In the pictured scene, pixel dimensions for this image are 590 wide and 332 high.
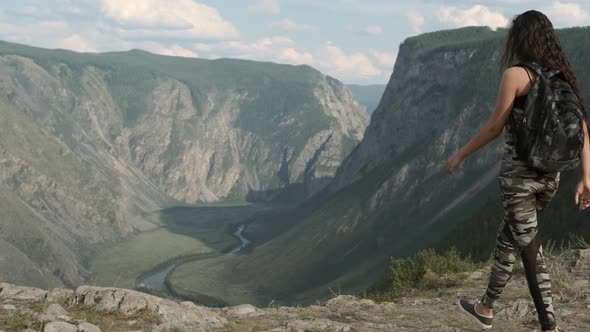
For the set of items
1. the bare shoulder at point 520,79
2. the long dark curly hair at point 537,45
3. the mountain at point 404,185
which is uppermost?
the long dark curly hair at point 537,45

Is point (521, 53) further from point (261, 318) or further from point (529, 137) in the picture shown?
point (261, 318)

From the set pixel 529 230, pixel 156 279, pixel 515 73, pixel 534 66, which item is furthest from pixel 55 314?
pixel 156 279

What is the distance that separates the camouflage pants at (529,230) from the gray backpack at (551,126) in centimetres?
35

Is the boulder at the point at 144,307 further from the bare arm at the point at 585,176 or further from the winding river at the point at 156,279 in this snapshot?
the winding river at the point at 156,279

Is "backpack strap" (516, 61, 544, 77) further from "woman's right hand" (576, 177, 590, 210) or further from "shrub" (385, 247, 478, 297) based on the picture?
"shrub" (385, 247, 478, 297)

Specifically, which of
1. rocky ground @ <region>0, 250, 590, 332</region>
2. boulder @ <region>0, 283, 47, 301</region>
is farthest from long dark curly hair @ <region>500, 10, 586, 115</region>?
boulder @ <region>0, 283, 47, 301</region>

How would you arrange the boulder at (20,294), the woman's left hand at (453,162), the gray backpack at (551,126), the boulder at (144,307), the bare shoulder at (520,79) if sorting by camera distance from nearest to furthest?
A: 1. the gray backpack at (551,126)
2. the bare shoulder at (520,79)
3. the woman's left hand at (453,162)
4. the boulder at (144,307)
5. the boulder at (20,294)

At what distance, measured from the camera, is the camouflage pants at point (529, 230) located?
770cm

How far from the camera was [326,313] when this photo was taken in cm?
1142

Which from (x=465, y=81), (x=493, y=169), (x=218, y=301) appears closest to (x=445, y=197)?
(x=493, y=169)

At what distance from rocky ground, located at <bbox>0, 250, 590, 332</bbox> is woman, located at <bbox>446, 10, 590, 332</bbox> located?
1918mm

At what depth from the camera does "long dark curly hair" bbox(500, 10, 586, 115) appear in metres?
7.64

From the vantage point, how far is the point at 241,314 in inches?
446

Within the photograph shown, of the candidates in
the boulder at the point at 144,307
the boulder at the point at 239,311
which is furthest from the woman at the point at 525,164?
the boulder at the point at 239,311
